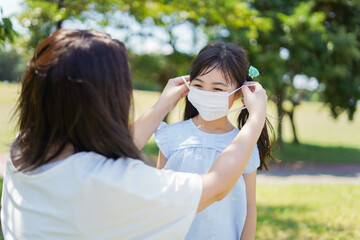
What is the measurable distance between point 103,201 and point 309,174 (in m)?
11.7

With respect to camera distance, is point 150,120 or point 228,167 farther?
point 150,120

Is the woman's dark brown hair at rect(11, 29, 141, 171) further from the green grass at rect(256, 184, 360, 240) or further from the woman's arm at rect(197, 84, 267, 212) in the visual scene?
the green grass at rect(256, 184, 360, 240)

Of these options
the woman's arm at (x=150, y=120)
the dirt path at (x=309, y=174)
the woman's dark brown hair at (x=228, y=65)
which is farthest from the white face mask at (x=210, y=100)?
the dirt path at (x=309, y=174)

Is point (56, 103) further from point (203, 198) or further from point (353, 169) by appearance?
point (353, 169)

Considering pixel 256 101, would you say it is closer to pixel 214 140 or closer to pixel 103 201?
pixel 214 140

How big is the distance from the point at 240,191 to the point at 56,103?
1.21 meters

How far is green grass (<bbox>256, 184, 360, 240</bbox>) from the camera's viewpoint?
4.88 m

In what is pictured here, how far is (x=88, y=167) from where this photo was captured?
3.89ft

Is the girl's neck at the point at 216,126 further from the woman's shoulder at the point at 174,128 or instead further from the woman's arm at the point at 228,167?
the woman's arm at the point at 228,167

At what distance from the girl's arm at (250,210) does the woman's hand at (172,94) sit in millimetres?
561

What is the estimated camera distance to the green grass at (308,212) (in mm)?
4875

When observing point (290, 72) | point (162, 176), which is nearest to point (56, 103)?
point (162, 176)

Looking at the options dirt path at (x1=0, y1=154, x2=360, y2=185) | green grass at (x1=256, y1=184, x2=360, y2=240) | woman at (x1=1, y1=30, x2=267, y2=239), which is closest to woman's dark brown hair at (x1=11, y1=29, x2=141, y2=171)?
woman at (x1=1, y1=30, x2=267, y2=239)

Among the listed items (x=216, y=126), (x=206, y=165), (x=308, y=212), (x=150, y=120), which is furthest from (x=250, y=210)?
(x=308, y=212)
